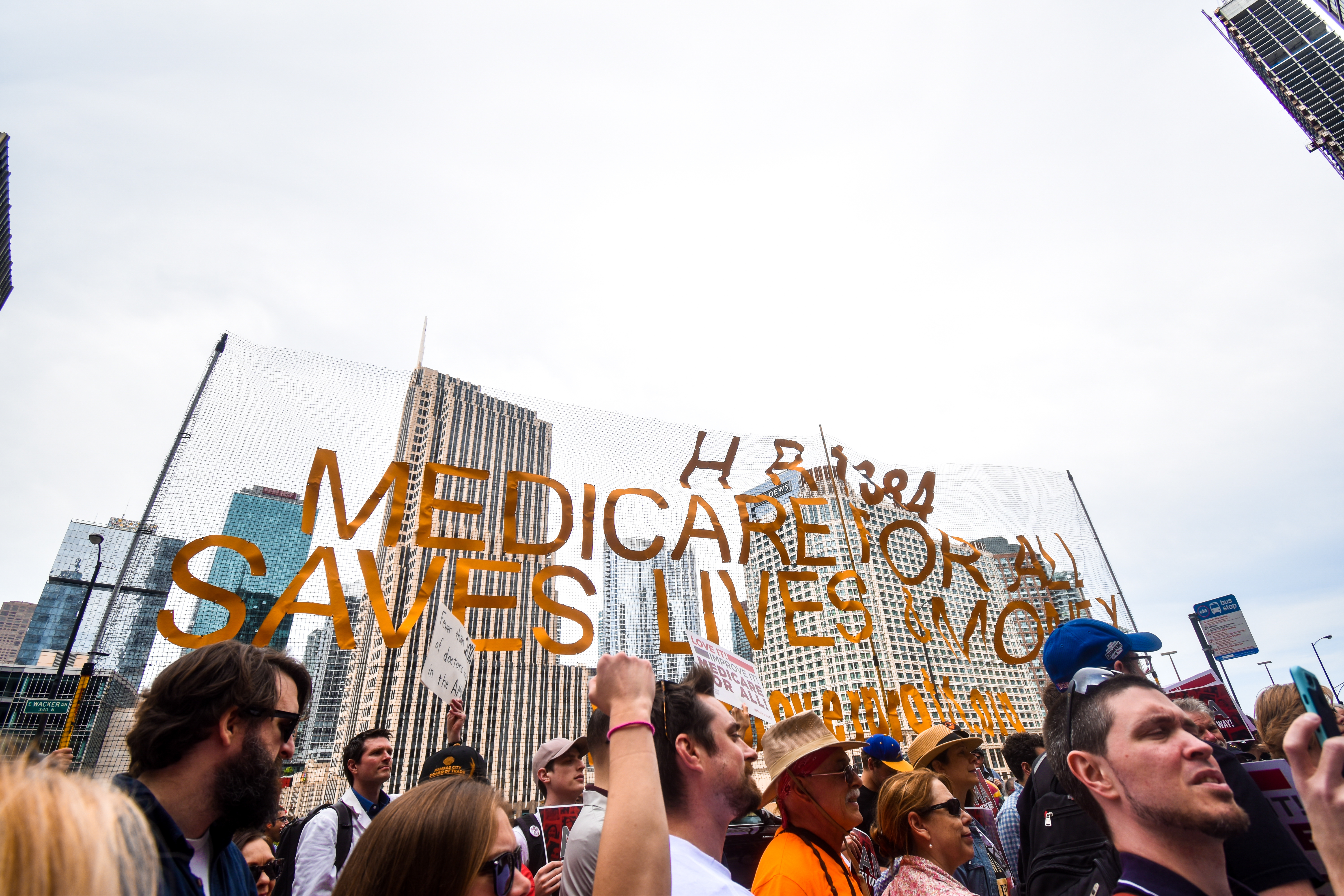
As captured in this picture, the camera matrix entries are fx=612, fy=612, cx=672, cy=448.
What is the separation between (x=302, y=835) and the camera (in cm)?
295

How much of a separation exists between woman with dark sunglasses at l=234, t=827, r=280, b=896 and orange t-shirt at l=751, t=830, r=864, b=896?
254cm

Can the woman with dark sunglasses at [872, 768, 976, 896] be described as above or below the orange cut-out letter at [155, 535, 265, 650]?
below

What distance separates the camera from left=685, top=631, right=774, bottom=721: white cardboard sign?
2.78 meters

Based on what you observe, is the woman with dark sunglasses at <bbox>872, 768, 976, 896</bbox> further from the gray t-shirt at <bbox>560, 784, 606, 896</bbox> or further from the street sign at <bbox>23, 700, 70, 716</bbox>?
the street sign at <bbox>23, 700, 70, 716</bbox>

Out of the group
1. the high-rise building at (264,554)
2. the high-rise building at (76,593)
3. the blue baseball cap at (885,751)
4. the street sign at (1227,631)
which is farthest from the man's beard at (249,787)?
the high-rise building at (264,554)

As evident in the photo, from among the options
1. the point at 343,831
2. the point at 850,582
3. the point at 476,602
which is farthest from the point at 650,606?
the point at 343,831

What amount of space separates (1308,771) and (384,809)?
1.74m

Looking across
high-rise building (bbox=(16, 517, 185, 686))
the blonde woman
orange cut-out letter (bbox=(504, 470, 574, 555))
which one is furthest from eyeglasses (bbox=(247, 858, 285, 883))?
high-rise building (bbox=(16, 517, 185, 686))

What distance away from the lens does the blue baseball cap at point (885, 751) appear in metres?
3.70

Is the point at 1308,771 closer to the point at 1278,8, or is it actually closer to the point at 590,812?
the point at 590,812

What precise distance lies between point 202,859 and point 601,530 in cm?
388

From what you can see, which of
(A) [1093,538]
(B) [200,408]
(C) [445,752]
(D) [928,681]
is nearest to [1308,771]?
(C) [445,752]

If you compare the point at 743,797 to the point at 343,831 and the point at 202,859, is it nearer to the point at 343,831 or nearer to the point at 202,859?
the point at 202,859

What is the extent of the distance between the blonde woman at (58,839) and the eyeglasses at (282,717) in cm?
Result: 132
